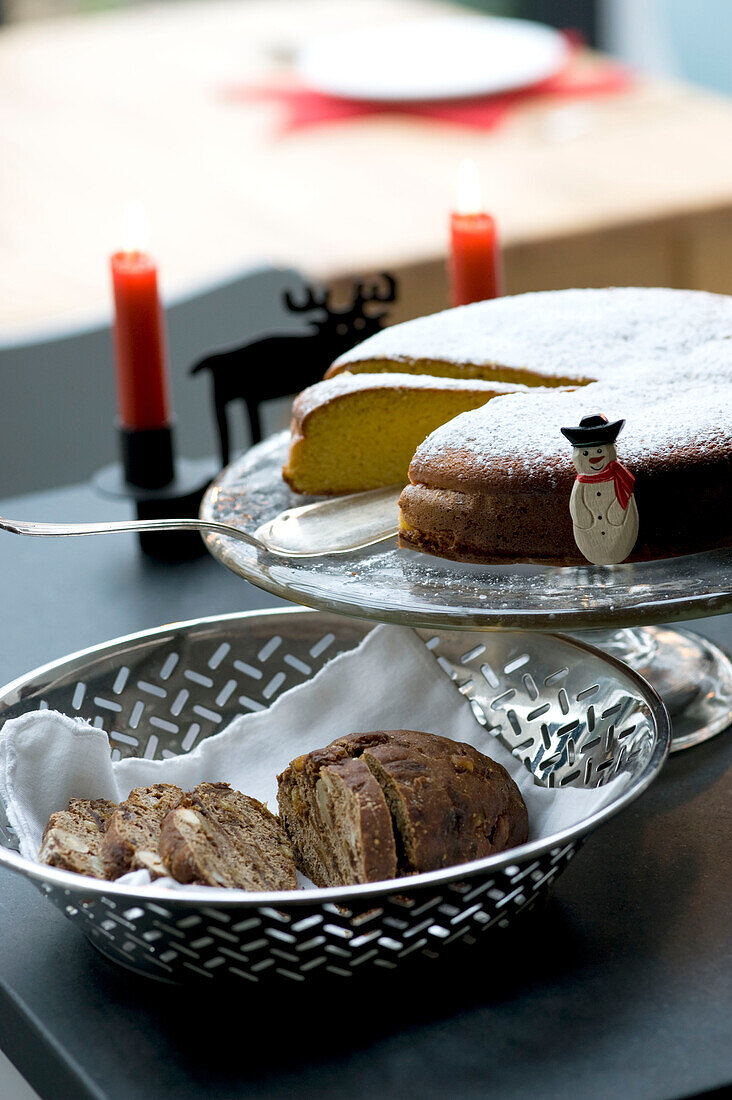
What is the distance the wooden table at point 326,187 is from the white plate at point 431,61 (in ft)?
0.24

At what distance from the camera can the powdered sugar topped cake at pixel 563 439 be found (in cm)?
98

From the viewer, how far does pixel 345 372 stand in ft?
4.08

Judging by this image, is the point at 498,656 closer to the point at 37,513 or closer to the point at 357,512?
the point at 357,512

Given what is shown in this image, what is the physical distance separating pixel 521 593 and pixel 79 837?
1.05 ft

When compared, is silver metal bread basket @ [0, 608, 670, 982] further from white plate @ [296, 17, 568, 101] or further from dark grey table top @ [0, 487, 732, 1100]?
white plate @ [296, 17, 568, 101]

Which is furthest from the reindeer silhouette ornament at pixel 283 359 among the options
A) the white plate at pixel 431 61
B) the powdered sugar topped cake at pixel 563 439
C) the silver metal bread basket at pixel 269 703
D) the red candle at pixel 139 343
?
the white plate at pixel 431 61

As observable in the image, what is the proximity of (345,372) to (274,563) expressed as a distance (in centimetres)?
29

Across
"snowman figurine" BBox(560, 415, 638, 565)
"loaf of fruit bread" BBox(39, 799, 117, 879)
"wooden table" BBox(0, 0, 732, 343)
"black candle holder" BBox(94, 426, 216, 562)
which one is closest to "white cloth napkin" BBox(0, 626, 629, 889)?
"loaf of fruit bread" BBox(39, 799, 117, 879)

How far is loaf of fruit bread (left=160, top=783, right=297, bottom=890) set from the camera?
765 mm

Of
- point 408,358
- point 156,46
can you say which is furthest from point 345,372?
point 156,46

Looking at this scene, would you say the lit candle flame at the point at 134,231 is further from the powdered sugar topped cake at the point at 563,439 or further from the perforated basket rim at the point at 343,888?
the perforated basket rim at the point at 343,888

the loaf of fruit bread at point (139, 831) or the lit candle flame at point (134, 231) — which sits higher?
the lit candle flame at point (134, 231)

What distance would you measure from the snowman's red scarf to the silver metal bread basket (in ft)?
0.34

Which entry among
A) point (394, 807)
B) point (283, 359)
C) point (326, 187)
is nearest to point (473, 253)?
point (283, 359)
